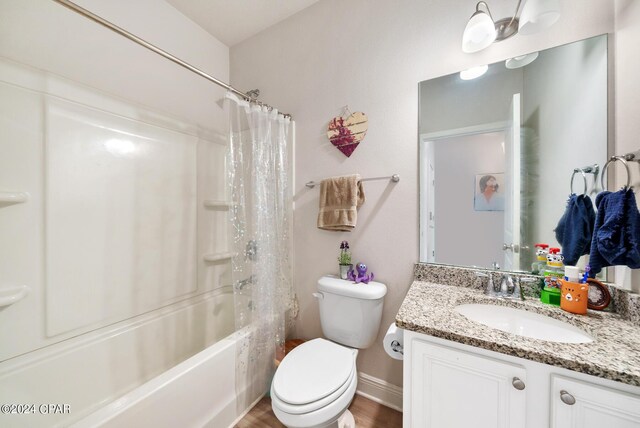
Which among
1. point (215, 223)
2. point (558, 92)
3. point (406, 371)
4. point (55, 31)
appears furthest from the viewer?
point (215, 223)

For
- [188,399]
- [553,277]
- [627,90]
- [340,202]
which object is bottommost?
[188,399]

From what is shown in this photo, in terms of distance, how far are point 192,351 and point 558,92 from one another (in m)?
2.69

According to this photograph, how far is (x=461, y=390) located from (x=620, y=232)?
754 millimetres

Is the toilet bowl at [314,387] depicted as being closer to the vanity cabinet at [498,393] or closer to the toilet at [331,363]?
the toilet at [331,363]

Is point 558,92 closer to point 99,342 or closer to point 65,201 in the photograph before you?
point 65,201

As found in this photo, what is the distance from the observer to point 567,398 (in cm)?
63

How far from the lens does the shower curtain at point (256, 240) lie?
4.59 feet

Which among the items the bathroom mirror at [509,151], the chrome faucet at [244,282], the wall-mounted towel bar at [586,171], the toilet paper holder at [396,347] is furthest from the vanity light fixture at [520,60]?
the chrome faucet at [244,282]

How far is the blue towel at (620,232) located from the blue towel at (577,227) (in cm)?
11

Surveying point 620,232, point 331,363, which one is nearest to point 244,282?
point 331,363

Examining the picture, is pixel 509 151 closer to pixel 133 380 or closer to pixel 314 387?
pixel 314 387

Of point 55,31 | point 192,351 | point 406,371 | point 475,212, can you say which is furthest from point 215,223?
point 475,212

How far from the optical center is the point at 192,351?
174cm

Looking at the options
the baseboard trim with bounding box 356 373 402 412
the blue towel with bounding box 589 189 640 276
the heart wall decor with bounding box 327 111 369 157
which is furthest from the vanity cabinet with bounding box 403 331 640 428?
the heart wall decor with bounding box 327 111 369 157
